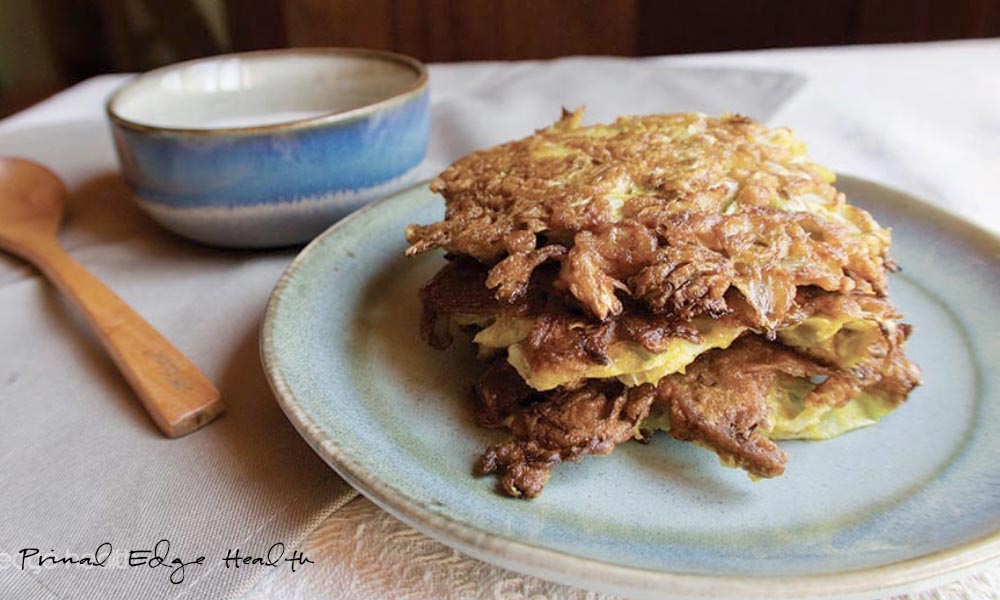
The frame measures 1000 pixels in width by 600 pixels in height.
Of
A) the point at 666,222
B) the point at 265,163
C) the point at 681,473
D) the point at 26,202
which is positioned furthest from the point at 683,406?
the point at 26,202

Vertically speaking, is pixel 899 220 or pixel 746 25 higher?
pixel 899 220

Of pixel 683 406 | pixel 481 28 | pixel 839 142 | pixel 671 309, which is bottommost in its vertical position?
pixel 481 28

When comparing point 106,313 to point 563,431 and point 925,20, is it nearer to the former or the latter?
point 563,431

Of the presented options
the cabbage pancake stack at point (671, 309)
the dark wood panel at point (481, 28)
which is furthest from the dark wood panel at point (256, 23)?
the cabbage pancake stack at point (671, 309)

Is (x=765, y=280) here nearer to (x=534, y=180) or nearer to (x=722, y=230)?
(x=722, y=230)

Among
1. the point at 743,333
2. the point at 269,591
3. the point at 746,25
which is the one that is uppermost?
the point at 743,333

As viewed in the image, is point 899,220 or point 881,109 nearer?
point 899,220

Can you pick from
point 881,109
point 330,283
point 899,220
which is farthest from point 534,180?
→ point 881,109

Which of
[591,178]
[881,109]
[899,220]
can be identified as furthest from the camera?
[881,109]
